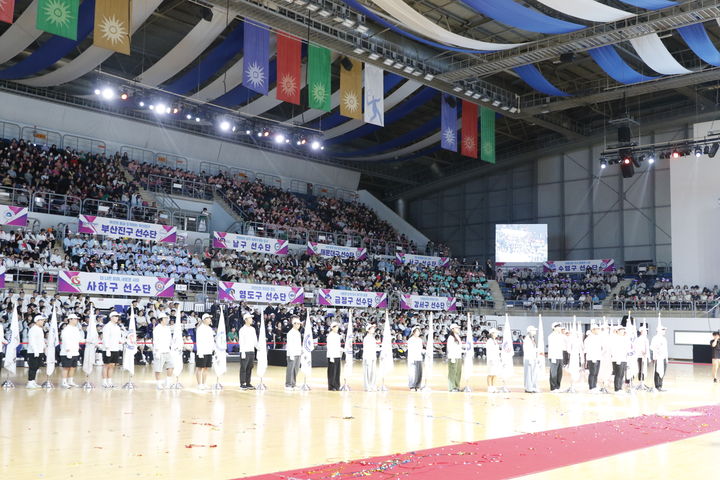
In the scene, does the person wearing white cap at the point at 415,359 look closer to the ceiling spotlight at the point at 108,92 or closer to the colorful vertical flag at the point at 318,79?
the colorful vertical flag at the point at 318,79

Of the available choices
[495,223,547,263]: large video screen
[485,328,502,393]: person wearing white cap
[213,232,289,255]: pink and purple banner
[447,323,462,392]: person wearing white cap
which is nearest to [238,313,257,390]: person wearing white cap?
[447,323,462,392]: person wearing white cap

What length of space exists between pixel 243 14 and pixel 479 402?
13144mm

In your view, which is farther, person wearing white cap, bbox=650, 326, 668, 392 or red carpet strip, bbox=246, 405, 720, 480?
person wearing white cap, bbox=650, 326, 668, 392

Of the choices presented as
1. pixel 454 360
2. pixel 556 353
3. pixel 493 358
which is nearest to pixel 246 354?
pixel 454 360

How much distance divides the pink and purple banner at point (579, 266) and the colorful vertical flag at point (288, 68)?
67.7ft

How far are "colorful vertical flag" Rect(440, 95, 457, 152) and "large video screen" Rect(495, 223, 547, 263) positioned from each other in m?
10.9

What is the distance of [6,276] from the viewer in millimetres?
19594

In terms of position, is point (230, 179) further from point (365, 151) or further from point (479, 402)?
point (479, 402)

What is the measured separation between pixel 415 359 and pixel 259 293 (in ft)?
37.1

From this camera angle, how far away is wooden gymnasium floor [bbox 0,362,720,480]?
676 centimetres

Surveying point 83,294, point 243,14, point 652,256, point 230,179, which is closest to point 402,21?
point 243,14

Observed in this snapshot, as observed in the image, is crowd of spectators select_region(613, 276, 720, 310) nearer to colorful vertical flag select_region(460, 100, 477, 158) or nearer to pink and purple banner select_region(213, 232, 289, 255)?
colorful vertical flag select_region(460, 100, 477, 158)

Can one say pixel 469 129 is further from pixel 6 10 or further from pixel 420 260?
pixel 6 10

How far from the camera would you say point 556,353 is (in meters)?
15.7
